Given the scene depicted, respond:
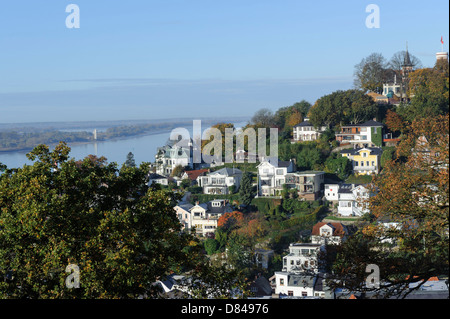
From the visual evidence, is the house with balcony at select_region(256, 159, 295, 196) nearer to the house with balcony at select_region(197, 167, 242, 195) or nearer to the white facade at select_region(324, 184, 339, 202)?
the house with balcony at select_region(197, 167, 242, 195)

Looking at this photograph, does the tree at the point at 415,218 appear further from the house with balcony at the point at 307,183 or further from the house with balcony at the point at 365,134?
the house with balcony at the point at 365,134

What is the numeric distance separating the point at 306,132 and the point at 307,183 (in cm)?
349

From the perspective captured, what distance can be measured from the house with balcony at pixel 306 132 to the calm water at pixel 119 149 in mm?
3633

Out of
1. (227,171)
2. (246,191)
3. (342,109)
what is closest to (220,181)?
(227,171)

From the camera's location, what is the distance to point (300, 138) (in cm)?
2325

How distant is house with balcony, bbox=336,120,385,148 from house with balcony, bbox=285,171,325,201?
81.0 inches

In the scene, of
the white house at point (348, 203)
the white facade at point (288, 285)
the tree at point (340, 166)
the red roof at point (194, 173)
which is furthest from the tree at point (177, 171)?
the white facade at point (288, 285)

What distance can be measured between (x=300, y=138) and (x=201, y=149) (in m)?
4.80

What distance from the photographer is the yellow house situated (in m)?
20.9

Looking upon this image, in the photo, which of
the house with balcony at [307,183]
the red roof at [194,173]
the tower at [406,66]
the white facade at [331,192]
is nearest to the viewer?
the white facade at [331,192]

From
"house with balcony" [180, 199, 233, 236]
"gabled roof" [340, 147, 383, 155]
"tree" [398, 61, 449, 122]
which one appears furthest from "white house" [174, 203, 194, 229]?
"tree" [398, 61, 449, 122]

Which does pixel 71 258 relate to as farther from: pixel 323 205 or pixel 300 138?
pixel 300 138

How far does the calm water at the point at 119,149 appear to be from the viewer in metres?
21.7
